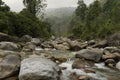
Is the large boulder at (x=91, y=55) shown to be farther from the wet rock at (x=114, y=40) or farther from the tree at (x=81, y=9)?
the tree at (x=81, y=9)

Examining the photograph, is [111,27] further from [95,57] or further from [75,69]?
[75,69]

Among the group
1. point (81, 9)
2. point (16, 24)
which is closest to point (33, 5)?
point (16, 24)

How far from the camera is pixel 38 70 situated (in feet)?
46.5

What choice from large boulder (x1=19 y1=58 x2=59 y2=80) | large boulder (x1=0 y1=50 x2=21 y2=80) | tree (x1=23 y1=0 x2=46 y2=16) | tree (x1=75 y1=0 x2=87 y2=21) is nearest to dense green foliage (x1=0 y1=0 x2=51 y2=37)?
tree (x1=23 y1=0 x2=46 y2=16)

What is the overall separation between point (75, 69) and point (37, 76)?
19.8 feet

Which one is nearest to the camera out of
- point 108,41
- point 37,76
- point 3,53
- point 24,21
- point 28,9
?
point 37,76

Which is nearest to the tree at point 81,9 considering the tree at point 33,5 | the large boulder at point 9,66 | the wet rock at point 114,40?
the tree at point 33,5

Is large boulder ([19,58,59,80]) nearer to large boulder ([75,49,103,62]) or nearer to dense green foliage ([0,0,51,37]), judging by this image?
large boulder ([75,49,103,62])

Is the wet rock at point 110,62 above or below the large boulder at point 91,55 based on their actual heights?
below

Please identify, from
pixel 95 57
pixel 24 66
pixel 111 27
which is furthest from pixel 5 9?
pixel 24 66

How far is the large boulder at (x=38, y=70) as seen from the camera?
45.4 ft

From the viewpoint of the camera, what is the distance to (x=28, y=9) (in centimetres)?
6744

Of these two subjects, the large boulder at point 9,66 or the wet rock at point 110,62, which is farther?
the wet rock at point 110,62

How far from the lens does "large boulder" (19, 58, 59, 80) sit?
45.4 ft
